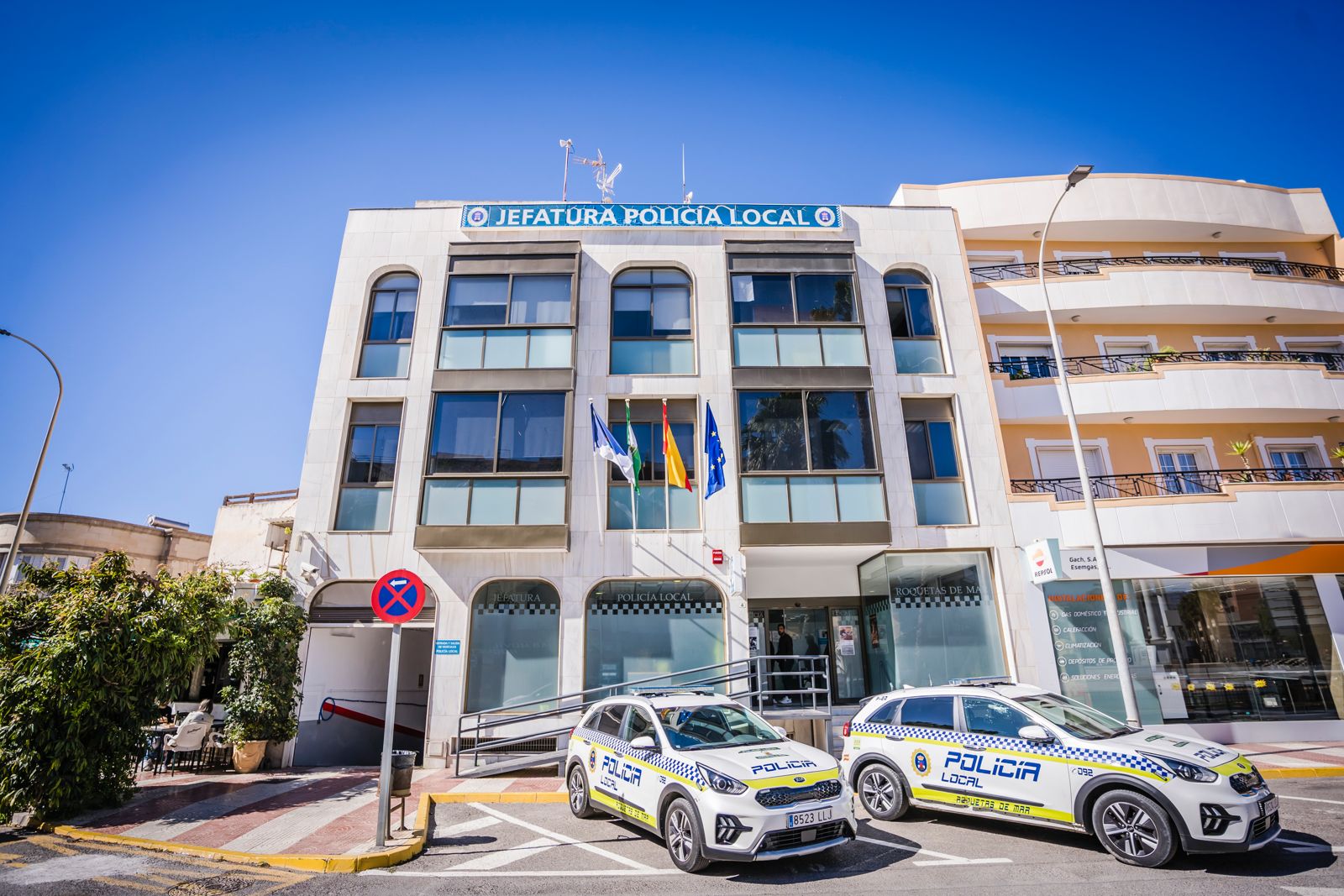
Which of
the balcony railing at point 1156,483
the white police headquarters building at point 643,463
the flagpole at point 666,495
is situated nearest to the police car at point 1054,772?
the white police headquarters building at point 643,463

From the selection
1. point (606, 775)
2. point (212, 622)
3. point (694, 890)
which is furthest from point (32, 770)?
point (694, 890)

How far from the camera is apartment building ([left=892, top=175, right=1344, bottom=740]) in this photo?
48.0 ft

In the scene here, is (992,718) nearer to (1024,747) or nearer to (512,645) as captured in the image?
(1024,747)

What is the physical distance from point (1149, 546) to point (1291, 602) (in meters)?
3.52

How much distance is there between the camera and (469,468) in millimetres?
15148

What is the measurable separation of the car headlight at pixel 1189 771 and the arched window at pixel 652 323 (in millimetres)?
11979

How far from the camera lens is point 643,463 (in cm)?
1592

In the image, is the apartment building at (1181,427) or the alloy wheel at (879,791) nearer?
the alloy wheel at (879,791)

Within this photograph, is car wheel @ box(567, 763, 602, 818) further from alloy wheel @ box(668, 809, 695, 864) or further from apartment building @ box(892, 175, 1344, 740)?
apartment building @ box(892, 175, 1344, 740)

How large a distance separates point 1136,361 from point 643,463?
1371 centimetres

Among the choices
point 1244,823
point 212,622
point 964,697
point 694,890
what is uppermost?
point 212,622

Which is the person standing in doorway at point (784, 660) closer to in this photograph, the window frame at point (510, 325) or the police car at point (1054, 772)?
the police car at point (1054, 772)

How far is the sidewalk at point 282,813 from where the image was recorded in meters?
7.50

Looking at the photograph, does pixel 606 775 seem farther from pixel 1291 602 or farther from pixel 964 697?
pixel 1291 602
